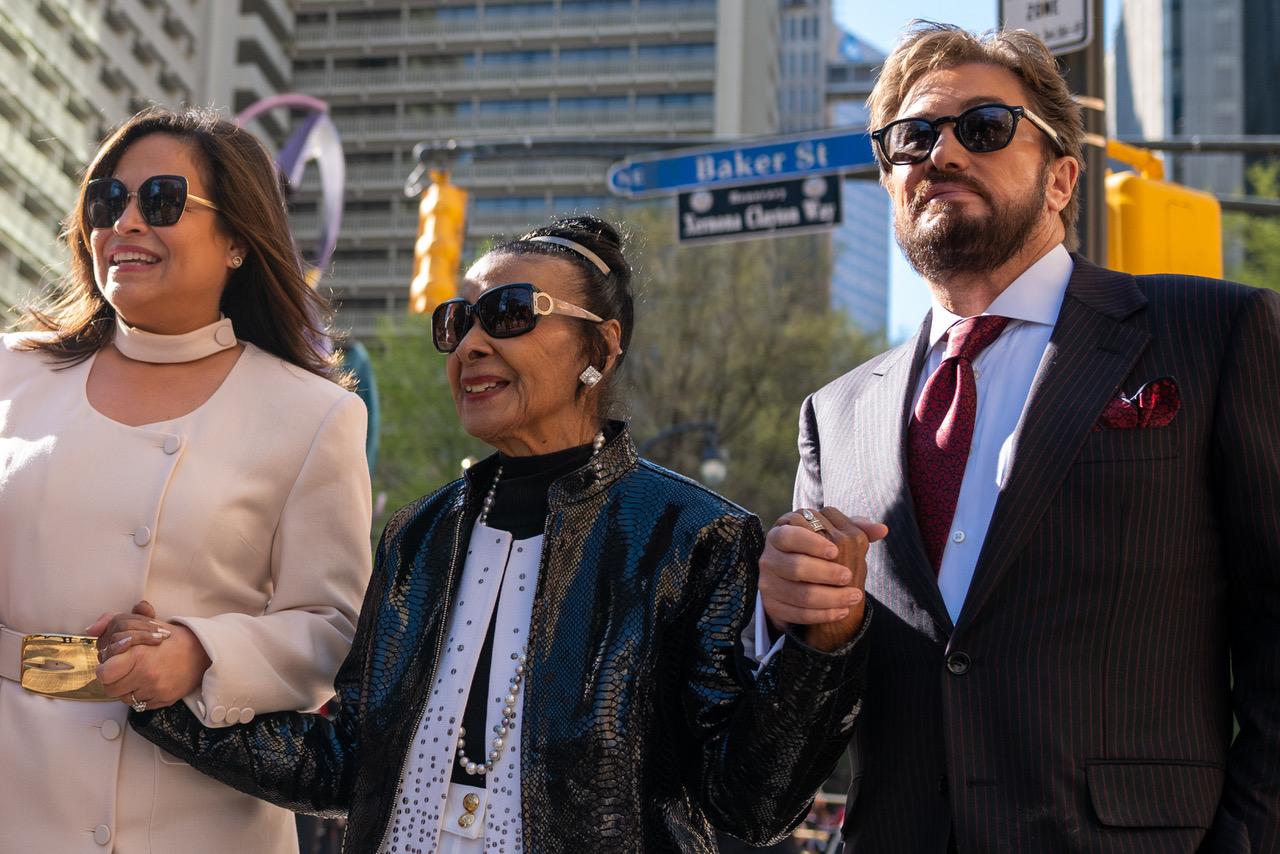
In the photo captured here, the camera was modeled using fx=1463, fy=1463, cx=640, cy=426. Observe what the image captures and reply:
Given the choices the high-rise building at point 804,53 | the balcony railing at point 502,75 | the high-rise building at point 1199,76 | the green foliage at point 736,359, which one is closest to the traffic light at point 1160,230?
the green foliage at point 736,359

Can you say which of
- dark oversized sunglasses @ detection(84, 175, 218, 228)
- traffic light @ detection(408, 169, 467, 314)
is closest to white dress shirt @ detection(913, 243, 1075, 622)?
dark oversized sunglasses @ detection(84, 175, 218, 228)

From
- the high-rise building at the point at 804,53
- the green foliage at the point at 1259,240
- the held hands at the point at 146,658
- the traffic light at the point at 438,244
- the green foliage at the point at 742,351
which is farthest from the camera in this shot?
the high-rise building at the point at 804,53

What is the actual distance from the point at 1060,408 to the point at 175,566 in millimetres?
1899

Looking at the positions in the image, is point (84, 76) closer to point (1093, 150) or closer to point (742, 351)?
point (742, 351)

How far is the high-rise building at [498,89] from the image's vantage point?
209 feet

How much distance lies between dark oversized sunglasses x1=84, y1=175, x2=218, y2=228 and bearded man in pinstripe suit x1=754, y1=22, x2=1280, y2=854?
1689 mm

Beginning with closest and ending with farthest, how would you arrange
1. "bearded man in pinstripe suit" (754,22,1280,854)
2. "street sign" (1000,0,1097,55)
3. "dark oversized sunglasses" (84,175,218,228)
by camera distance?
1. "bearded man in pinstripe suit" (754,22,1280,854)
2. "dark oversized sunglasses" (84,175,218,228)
3. "street sign" (1000,0,1097,55)

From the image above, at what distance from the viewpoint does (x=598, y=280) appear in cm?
325

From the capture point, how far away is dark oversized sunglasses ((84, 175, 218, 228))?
3.39m

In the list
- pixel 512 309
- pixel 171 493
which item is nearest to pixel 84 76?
pixel 171 493

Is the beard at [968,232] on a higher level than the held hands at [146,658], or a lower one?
higher

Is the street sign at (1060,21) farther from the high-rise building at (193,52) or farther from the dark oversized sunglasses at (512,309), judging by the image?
the high-rise building at (193,52)

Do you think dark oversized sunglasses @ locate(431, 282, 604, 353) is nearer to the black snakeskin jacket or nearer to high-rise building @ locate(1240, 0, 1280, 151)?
the black snakeskin jacket

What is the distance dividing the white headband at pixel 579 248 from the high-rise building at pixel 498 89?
59055mm
